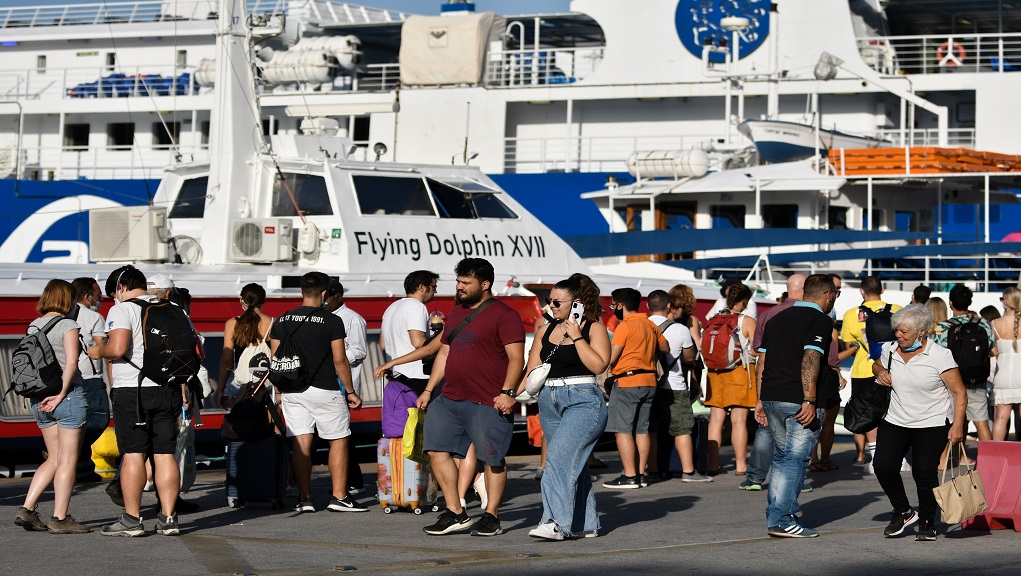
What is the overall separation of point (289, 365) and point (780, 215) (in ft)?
48.9

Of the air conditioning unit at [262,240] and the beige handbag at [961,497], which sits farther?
the air conditioning unit at [262,240]

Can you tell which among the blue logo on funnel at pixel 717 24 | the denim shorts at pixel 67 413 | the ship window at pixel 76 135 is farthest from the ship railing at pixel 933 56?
the denim shorts at pixel 67 413

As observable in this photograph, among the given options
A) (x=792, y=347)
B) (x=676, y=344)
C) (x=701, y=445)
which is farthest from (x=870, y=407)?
(x=701, y=445)

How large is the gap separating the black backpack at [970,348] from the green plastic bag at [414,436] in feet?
14.9

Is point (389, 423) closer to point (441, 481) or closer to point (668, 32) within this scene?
point (441, 481)

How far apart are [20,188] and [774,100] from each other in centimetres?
1475

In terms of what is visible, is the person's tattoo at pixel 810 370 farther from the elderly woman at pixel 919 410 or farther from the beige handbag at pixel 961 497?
the beige handbag at pixel 961 497

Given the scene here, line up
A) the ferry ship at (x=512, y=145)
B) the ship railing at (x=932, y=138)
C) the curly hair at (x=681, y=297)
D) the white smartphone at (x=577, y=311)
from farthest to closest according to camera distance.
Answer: the ship railing at (x=932, y=138) → the ferry ship at (x=512, y=145) → the curly hair at (x=681, y=297) → the white smartphone at (x=577, y=311)

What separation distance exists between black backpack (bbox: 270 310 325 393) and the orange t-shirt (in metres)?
2.97

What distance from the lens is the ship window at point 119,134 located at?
31984 millimetres

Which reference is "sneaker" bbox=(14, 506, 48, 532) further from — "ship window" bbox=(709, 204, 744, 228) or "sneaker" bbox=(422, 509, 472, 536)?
"ship window" bbox=(709, 204, 744, 228)

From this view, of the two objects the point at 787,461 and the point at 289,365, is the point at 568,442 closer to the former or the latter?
the point at 787,461

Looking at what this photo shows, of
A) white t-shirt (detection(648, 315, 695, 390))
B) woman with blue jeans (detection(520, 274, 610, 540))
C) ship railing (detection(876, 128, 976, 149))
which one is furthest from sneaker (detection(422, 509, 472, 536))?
ship railing (detection(876, 128, 976, 149))

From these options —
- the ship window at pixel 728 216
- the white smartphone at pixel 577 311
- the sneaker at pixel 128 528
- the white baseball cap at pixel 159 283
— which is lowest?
the sneaker at pixel 128 528
